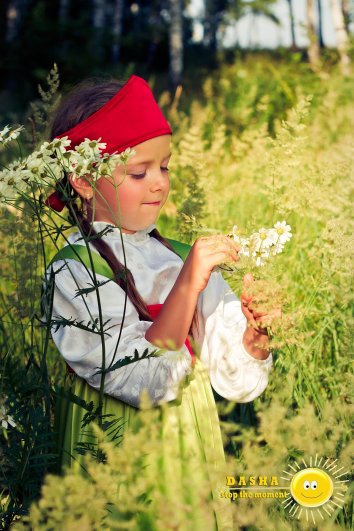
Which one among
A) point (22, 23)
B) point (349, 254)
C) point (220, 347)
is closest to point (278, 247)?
point (349, 254)

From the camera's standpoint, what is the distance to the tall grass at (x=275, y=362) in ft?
3.73

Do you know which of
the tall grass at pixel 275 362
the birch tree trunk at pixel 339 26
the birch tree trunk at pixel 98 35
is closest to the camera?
the tall grass at pixel 275 362

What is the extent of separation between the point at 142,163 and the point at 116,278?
0.95 feet

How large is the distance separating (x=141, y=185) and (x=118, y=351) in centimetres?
41

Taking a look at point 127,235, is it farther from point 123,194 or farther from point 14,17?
point 14,17

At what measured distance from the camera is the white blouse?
1688mm

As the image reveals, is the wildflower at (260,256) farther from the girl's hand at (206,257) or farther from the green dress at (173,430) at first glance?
the green dress at (173,430)

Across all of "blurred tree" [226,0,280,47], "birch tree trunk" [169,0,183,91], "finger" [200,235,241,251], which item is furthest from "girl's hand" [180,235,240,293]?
"blurred tree" [226,0,280,47]

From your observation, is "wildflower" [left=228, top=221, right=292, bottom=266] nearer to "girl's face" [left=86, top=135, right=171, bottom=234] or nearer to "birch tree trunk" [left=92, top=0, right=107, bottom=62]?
"girl's face" [left=86, top=135, right=171, bottom=234]

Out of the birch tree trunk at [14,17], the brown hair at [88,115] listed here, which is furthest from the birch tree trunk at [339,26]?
the brown hair at [88,115]

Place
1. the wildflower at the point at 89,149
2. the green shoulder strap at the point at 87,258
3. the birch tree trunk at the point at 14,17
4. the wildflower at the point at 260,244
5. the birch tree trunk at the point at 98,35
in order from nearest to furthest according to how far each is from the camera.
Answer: the wildflower at the point at 89,149, the wildflower at the point at 260,244, the green shoulder strap at the point at 87,258, the birch tree trunk at the point at 98,35, the birch tree trunk at the point at 14,17

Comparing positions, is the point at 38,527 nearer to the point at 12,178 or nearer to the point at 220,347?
the point at 12,178

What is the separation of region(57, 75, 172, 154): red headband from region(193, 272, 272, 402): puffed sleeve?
1.32 feet

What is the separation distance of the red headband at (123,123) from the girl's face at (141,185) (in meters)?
0.03
